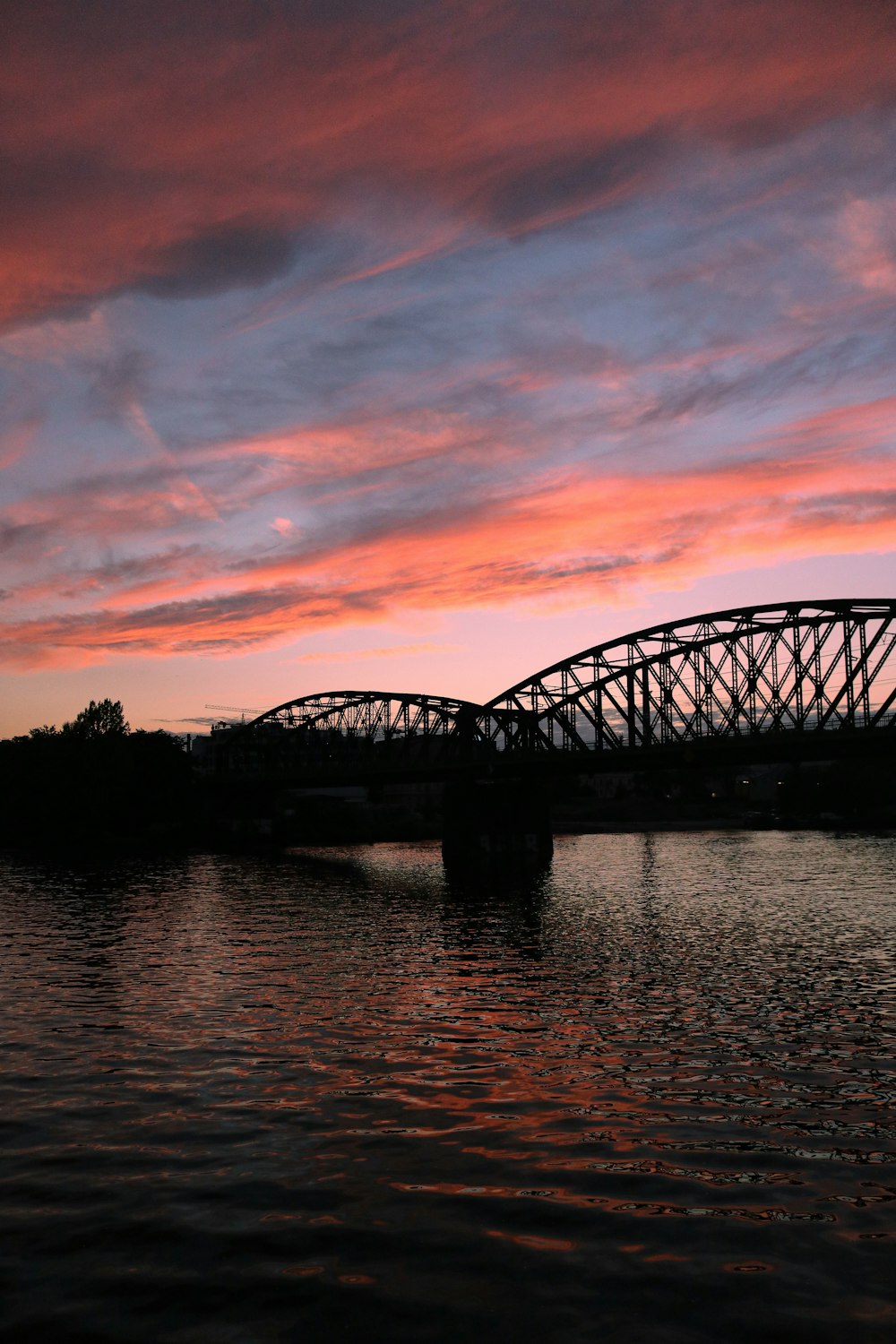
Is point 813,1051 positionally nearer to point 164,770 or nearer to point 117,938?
point 117,938

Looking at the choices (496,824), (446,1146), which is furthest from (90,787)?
(446,1146)

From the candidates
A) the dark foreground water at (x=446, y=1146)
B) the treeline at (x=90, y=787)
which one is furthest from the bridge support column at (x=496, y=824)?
the dark foreground water at (x=446, y=1146)

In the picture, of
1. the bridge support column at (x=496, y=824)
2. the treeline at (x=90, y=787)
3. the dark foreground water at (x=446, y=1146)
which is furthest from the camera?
the treeline at (x=90, y=787)

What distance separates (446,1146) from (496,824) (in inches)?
3729

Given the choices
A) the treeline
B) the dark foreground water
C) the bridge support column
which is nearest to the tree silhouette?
the treeline

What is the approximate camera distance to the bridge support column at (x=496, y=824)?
109 meters

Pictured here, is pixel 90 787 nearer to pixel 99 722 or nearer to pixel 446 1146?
pixel 99 722

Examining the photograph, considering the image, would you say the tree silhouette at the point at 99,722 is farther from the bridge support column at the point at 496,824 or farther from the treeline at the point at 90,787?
the bridge support column at the point at 496,824

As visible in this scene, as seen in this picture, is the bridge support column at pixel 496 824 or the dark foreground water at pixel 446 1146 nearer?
the dark foreground water at pixel 446 1146

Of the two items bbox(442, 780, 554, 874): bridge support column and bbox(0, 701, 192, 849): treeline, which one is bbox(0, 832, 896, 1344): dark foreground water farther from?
bbox(0, 701, 192, 849): treeline

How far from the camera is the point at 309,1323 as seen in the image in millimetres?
11812

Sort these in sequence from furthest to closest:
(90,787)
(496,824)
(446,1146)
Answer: (90,787), (496,824), (446,1146)

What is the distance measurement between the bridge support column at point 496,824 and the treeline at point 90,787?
42448 millimetres

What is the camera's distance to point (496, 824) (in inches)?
4414
